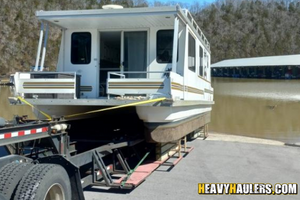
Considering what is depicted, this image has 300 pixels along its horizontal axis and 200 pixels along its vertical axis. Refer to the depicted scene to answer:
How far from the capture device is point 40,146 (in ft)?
19.1

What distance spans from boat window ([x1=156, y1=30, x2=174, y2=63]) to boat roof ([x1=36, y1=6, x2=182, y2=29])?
30 centimetres

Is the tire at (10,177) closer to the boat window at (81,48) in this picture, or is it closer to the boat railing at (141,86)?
the boat railing at (141,86)

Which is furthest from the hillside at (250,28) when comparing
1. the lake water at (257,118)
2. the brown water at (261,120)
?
the lake water at (257,118)

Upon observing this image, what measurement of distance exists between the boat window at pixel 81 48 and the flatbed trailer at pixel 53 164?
2.49 metres

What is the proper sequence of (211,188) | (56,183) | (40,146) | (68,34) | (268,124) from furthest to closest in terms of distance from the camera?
(268,124), (68,34), (211,188), (40,146), (56,183)

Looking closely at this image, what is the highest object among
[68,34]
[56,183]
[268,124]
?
[68,34]

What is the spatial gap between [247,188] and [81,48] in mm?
4927

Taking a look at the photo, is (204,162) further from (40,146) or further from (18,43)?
(18,43)

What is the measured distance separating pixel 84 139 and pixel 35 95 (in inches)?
49.5

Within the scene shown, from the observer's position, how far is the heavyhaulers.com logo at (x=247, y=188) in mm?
6578

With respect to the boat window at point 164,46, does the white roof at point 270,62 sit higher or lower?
higher

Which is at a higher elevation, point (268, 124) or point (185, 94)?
point (185, 94)

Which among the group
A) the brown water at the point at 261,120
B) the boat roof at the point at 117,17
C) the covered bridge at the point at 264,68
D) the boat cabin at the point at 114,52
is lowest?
the brown water at the point at 261,120

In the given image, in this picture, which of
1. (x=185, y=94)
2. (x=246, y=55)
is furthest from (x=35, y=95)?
(x=246, y=55)
